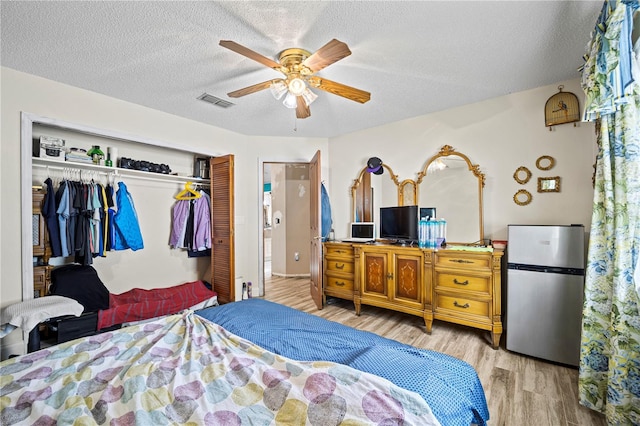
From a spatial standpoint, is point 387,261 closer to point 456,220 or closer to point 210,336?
point 456,220

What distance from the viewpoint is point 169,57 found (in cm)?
230

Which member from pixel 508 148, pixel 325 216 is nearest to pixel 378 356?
pixel 508 148

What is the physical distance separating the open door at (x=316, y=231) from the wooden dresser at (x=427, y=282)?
231 millimetres

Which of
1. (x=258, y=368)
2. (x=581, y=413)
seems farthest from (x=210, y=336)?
(x=581, y=413)

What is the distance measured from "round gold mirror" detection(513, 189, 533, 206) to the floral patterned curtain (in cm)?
117

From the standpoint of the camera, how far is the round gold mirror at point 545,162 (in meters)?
2.81

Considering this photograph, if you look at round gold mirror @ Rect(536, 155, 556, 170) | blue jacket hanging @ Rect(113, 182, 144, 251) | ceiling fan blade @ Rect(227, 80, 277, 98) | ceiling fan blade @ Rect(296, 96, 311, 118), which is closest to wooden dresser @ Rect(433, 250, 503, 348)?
round gold mirror @ Rect(536, 155, 556, 170)

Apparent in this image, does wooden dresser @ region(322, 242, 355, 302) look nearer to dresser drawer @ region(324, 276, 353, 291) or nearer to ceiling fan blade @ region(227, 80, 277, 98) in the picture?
dresser drawer @ region(324, 276, 353, 291)

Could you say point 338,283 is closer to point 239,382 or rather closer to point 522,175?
point 522,175

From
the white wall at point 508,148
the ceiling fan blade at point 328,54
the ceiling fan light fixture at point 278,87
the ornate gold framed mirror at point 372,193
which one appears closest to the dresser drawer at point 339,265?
the ornate gold framed mirror at point 372,193

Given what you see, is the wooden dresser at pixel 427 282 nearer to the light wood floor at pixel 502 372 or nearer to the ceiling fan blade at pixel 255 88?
the light wood floor at pixel 502 372

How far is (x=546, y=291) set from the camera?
2393mm

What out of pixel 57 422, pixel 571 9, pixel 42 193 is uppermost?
pixel 571 9

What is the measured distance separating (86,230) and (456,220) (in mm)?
4119
